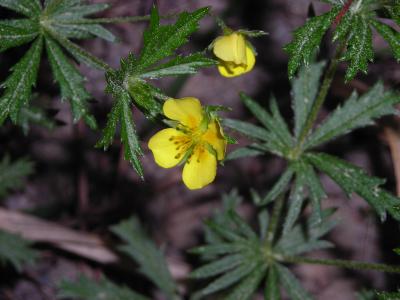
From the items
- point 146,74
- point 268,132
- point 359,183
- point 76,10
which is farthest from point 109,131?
point 359,183

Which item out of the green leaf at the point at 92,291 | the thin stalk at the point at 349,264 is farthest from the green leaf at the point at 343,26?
the green leaf at the point at 92,291

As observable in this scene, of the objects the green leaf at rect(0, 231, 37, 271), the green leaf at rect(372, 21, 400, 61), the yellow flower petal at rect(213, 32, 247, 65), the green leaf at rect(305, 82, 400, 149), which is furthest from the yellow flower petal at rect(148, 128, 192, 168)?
the green leaf at rect(0, 231, 37, 271)

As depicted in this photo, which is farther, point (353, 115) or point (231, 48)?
point (353, 115)

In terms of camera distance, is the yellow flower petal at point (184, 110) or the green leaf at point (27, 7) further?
the green leaf at point (27, 7)

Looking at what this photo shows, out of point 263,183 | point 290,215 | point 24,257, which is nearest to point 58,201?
point 24,257

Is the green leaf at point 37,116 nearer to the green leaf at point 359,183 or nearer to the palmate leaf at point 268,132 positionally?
the palmate leaf at point 268,132

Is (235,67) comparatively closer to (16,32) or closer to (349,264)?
(16,32)
